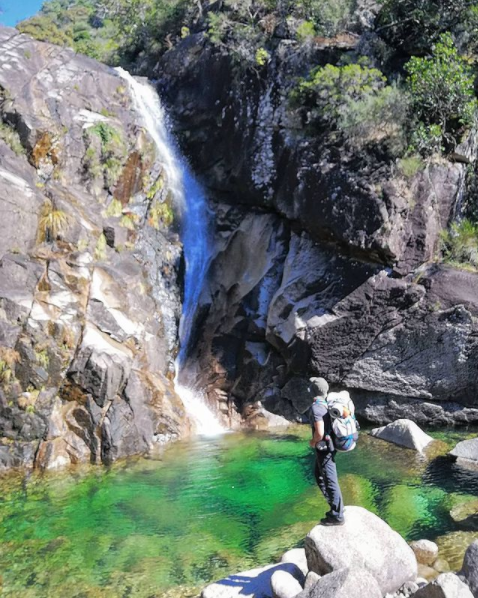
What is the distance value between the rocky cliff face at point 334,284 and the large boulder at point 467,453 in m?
2.63

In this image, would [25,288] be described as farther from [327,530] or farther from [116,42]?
[116,42]

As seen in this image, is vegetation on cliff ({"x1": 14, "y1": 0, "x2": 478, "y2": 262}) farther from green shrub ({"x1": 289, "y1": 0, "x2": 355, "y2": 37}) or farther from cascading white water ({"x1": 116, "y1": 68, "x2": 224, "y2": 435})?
cascading white water ({"x1": 116, "y1": 68, "x2": 224, "y2": 435})

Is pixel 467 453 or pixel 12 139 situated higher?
pixel 12 139

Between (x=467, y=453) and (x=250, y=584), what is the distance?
632 cm

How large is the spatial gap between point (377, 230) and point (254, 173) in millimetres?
5096

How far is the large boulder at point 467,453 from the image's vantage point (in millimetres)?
10555

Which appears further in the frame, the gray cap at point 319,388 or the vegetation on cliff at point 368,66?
the vegetation on cliff at point 368,66

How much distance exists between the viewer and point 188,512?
8930mm

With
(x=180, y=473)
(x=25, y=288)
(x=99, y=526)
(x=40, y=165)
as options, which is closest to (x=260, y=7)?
(x=40, y=165)

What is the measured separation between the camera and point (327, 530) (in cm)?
599

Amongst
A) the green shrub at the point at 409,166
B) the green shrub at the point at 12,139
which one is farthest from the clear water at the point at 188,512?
the green shrub at the point at 12,139

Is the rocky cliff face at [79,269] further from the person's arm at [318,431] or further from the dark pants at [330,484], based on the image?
the person's arm at [318,431]

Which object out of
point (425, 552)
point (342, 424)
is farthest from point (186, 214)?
point (425, 552)

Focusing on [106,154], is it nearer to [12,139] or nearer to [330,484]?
[12,139]
